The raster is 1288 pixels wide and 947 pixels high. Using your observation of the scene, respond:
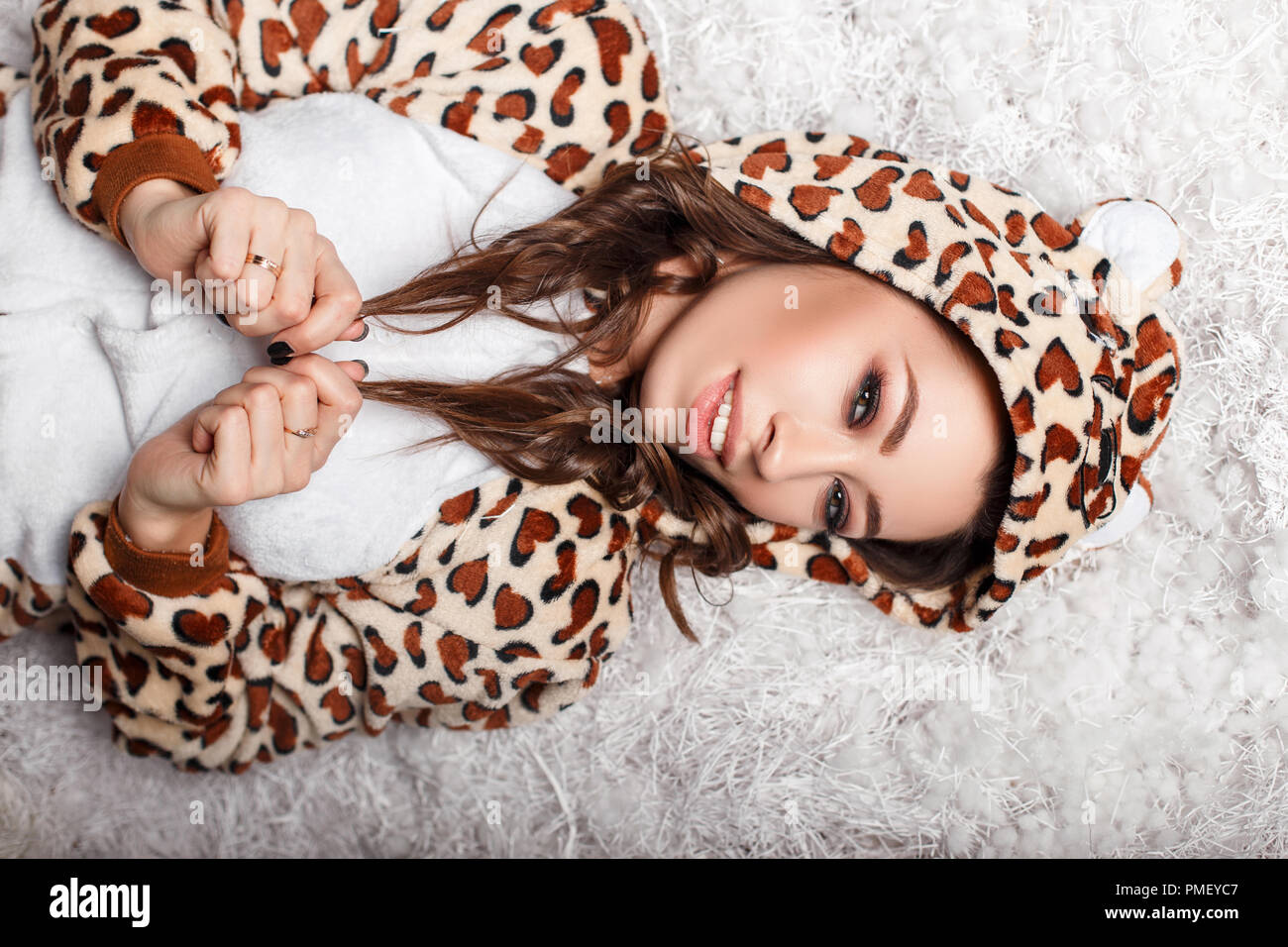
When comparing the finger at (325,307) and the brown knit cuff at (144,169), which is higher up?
the brown knit cuff at (144,169)

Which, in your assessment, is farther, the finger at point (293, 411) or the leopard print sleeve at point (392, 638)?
the leopard print sleeve at point (392, 638)

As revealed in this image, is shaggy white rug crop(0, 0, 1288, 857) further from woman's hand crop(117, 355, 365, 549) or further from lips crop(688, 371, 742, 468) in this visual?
woman's hand crop(117, 355, 365, 549)

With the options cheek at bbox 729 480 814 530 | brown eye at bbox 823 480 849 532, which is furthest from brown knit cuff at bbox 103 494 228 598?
brown eye at bbox 823 480 849 532

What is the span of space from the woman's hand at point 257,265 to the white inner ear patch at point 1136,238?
3.59 ft

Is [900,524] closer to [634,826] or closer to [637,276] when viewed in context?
[637,276]

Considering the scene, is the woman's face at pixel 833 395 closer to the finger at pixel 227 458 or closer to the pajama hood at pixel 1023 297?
the pajama hood at pixel 1023 297

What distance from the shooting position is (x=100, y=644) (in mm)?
1300

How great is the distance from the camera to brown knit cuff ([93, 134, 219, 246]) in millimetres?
1116

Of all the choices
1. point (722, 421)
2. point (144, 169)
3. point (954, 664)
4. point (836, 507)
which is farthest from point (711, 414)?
point (144, 169)

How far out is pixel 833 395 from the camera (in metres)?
1.17

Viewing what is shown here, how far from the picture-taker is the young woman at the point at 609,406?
1126 millimetres

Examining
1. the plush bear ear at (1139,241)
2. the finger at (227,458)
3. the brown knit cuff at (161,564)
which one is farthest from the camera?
the plush bear ear at (1139,241)

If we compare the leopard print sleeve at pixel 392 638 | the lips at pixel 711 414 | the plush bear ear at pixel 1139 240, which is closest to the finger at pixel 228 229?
the leopard print sleeve at pixel 392 638
